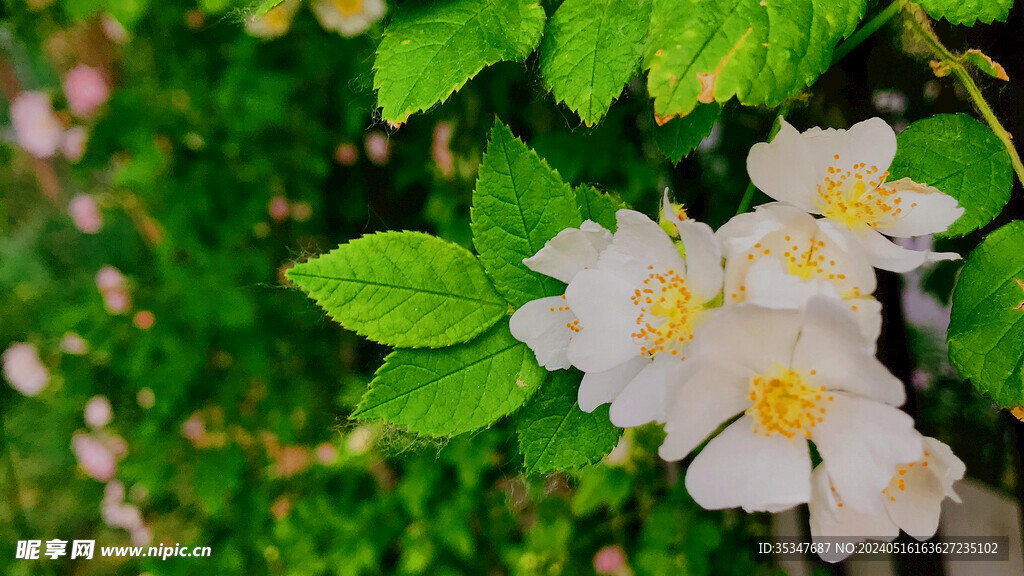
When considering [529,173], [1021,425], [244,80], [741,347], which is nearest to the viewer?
[741,347]

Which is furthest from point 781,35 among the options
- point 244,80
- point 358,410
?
point 244,80

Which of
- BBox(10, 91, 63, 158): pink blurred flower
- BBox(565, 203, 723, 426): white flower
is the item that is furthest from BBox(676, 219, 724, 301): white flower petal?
BBox(10, 91, 63, 158): pink blurred flower

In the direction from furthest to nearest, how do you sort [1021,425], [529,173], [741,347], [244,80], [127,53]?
[127,53]
[244,80]
[1021,425]
[529,173]
[741,347]

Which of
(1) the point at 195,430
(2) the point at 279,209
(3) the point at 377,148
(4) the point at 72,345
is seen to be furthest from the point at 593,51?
(4) the point at 72,345

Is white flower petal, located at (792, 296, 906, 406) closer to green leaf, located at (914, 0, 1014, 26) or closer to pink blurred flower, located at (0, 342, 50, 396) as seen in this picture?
green leaf, located at (914, 0, 1014, 26)

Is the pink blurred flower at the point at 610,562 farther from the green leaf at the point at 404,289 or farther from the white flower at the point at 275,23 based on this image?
the white flower at the point at 275,23

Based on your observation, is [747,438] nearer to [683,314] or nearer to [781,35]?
[683,314]
